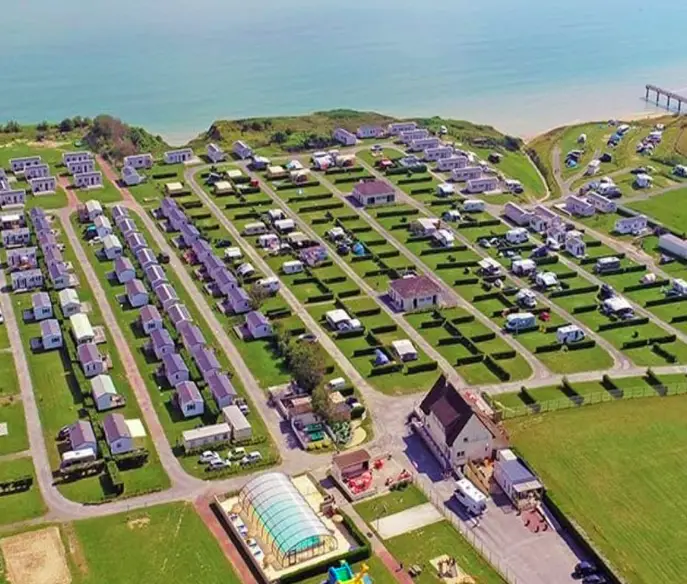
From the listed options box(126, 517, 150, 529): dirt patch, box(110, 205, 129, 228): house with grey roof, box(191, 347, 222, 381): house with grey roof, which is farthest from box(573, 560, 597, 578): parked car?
box(110, 205, 129, 228): house with grey roof

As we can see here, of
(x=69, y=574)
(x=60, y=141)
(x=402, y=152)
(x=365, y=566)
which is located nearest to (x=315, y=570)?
(x=365, y=566)

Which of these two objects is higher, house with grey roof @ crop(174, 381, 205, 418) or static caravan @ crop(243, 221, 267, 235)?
static caravan @ crop(243, 221, 267, 235)

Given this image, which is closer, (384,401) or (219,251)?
(384,401)

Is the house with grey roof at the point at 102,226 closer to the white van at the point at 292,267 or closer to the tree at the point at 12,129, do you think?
the white van at the point at 292,267

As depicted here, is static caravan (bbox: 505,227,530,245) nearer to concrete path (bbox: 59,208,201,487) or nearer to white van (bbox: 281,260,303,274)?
white van (bbox: 281,260,303,274)

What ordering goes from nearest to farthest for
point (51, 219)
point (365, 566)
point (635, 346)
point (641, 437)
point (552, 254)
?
point (365, 566) < point (641, 437) < point (635, 346) < point (552, 254) < point (51, 219)

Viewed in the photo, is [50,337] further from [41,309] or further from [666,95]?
[666,95]

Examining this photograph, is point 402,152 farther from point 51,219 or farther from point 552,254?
point 51,219
